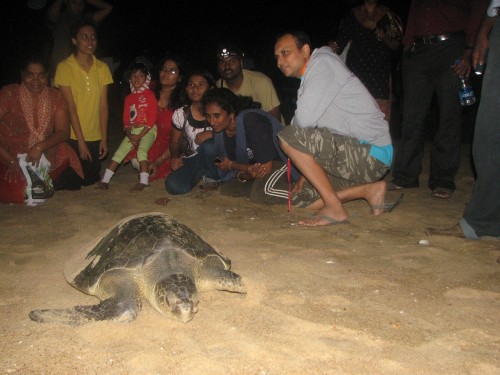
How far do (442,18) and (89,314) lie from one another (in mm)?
3311

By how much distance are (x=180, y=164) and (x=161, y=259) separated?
231 cm

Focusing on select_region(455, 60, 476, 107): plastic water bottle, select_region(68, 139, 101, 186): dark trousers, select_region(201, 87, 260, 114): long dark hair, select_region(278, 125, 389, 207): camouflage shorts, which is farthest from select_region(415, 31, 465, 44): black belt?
select_region(68, 139, 101, 186): dark trousers

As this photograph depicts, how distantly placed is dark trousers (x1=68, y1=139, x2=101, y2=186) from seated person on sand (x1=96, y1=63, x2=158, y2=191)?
0.61ft

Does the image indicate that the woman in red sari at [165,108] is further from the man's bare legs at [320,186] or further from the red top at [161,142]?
the man's bare legs at [320,186]

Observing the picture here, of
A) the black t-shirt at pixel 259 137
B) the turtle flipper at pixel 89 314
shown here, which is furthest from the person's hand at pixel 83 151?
the turtle flipper at pixel 89 314

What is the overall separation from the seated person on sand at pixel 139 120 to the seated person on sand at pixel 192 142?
10.6 inches

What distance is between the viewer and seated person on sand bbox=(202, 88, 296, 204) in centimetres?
352

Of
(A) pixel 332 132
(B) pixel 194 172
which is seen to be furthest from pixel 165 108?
(A) pixel 332 132

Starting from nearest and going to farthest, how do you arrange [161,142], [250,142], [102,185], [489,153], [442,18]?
[489,153] → [442,18] → [250,142] → [102,185] → [161,142]

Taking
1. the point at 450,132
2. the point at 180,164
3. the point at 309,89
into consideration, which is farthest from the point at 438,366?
the point at 180,164

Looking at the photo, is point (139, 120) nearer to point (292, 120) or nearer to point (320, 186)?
point (292, 120)

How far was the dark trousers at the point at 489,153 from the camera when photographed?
92.8 inches

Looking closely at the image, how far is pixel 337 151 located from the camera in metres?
3.10

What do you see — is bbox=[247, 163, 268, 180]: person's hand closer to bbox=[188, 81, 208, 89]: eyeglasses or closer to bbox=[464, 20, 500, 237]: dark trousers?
bbox=[188, 81, 208, 89]: eyeglasses
